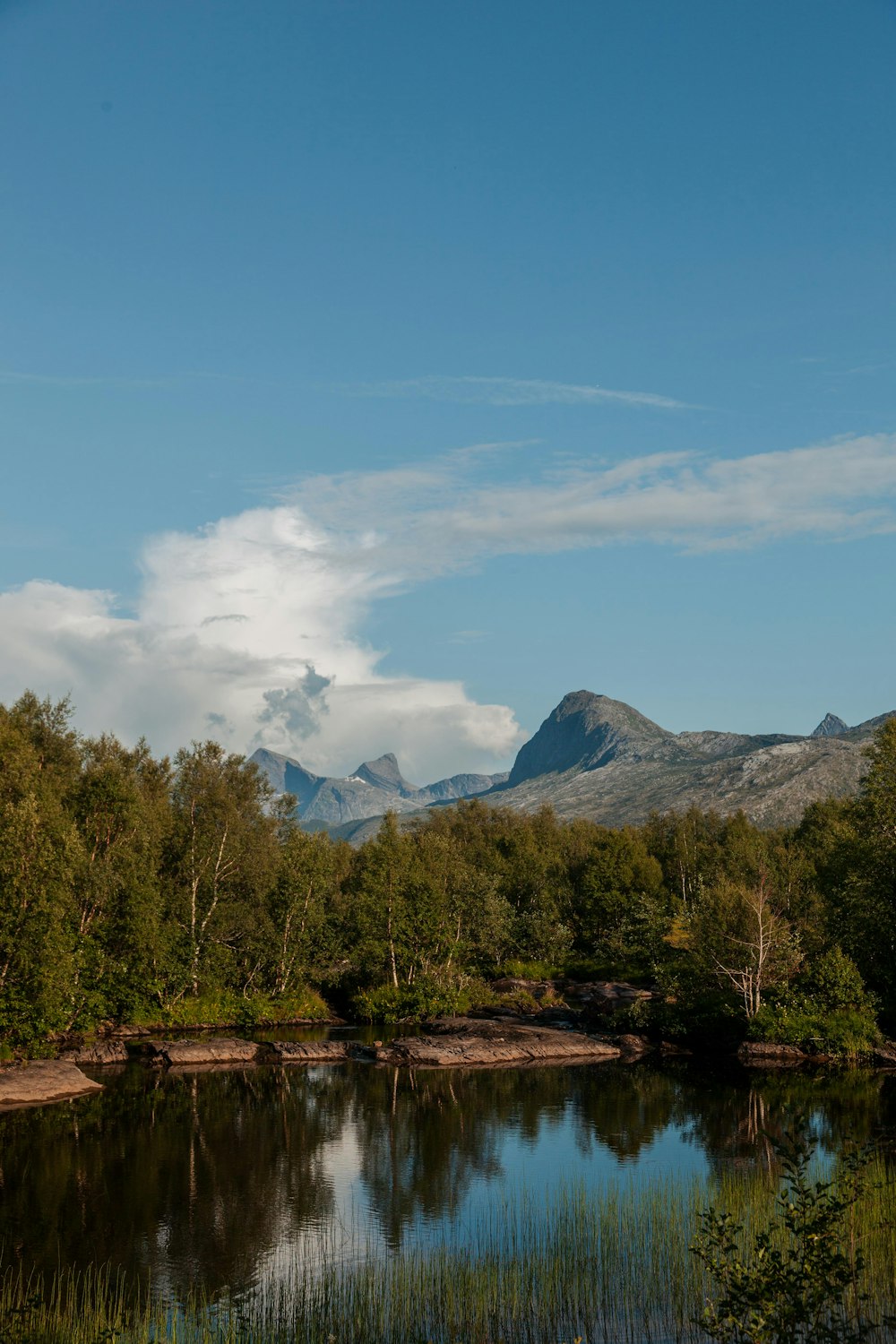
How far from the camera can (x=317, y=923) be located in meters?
88.7

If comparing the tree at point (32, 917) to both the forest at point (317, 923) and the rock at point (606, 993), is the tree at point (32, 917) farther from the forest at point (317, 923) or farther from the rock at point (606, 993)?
the rock at point (606, 993)

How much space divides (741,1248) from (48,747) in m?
72.4

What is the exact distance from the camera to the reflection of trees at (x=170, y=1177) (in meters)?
29.5

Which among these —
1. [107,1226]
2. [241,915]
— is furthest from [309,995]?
[107,1226]

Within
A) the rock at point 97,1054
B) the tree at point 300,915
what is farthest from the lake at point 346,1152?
the tree at point 300,915

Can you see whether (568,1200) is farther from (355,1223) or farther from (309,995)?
(309,995)

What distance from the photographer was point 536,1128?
46.0m

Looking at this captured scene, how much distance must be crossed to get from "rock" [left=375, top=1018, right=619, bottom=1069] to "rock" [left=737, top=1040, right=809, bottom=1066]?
27.2ft

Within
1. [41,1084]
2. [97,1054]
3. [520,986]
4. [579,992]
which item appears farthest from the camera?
[579,992]

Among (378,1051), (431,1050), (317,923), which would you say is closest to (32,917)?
(378,1051)

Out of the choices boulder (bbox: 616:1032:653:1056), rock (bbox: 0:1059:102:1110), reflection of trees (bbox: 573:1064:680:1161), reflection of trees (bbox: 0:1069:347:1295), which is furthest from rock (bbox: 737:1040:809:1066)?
rock (bbox: 0:1059:102:1110)

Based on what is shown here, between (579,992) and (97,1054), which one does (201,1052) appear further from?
(579,992)

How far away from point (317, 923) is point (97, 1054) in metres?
27.2

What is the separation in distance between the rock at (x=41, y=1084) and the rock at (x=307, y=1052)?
13.9m
